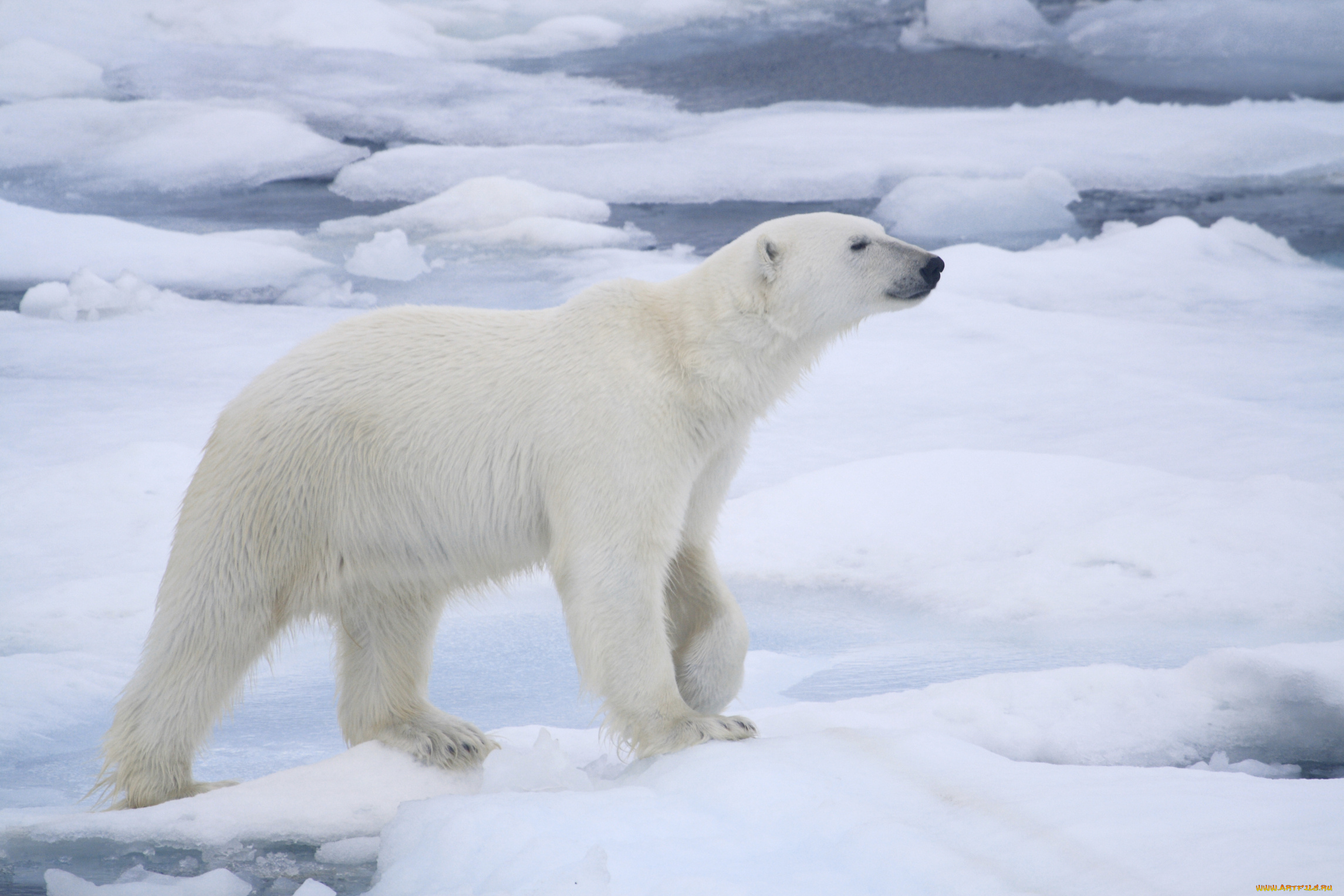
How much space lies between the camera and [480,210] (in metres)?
8.30

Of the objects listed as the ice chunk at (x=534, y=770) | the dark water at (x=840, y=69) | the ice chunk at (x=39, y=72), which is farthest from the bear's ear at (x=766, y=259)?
the ice chunk at (x=39, y=72)

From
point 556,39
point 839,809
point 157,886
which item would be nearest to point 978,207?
point 556,39

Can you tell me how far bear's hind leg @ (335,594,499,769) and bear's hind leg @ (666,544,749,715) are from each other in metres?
0.55

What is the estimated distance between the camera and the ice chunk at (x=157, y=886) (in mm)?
2227

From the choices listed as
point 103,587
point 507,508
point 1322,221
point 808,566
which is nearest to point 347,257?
point 103,587

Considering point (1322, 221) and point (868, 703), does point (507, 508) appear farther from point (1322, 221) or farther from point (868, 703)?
point (1322, 221)

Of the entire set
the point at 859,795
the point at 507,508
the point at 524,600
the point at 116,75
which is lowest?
the point at 524,600

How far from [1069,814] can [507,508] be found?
1399mm

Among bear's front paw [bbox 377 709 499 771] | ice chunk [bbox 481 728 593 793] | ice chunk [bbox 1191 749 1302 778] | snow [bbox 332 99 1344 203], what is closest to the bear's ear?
ice chunk [bbox 481 728 593 793]

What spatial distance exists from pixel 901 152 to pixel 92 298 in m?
5.89

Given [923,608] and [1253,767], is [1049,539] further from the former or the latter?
[1253,767]

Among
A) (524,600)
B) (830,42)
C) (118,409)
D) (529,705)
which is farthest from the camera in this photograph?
(830,42)

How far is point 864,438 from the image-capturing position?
20.6ft

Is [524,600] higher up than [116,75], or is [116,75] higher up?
[116,75]
